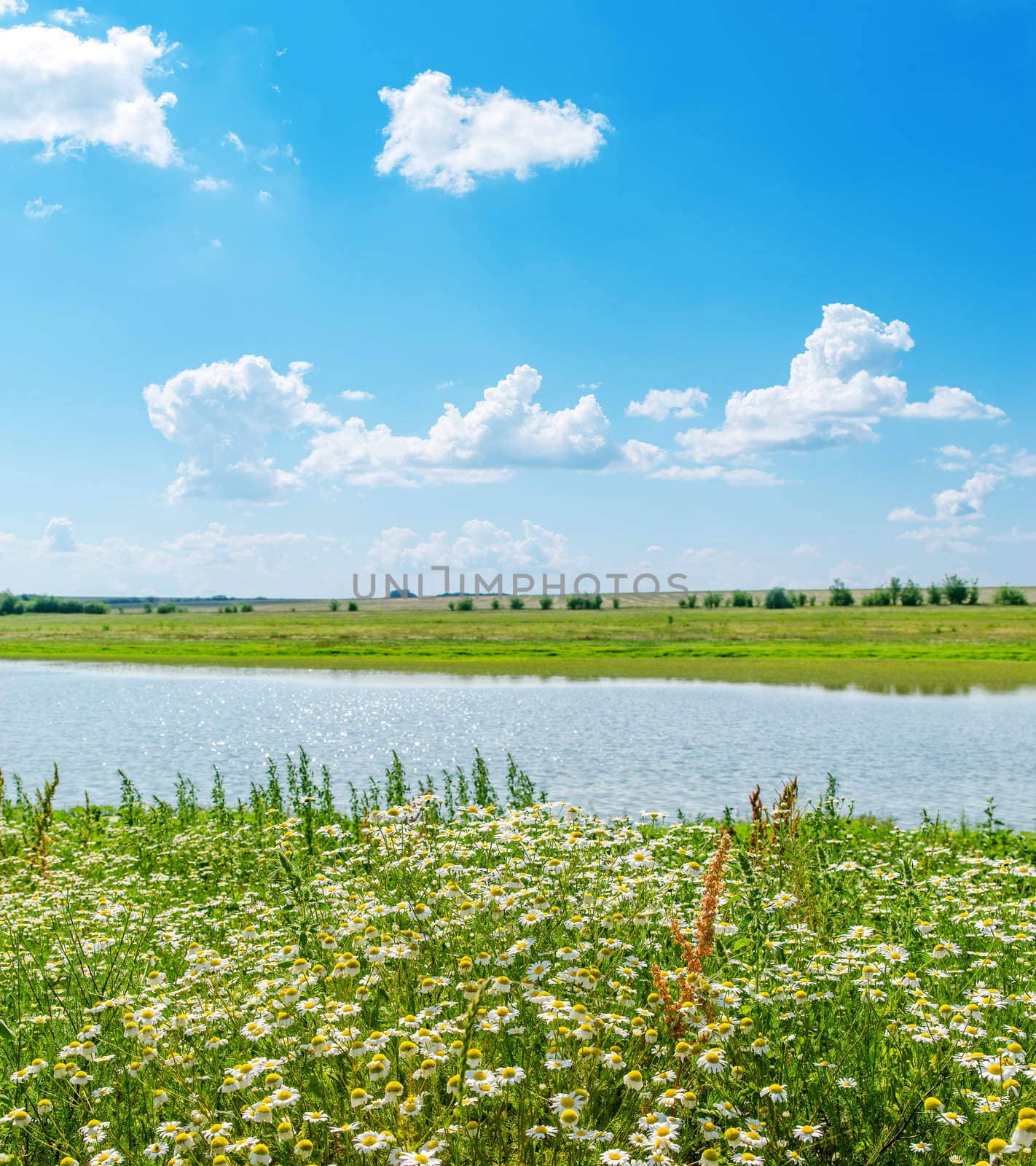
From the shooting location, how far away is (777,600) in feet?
545

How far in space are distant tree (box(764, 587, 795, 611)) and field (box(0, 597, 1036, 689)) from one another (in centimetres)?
3788

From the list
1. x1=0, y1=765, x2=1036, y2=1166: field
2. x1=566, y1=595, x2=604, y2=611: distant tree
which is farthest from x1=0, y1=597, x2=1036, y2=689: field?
x1=566, y1=595, x2=604, y2=611: distant tree

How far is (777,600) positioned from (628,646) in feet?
334

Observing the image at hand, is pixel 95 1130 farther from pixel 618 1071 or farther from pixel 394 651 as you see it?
pixel 394 651

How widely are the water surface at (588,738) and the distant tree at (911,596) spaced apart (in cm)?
12060

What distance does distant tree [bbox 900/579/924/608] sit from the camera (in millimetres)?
150500

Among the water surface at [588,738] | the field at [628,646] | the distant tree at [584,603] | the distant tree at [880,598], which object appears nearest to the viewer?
the water surface at [588,738]

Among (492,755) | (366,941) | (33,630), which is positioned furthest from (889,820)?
(33,630)

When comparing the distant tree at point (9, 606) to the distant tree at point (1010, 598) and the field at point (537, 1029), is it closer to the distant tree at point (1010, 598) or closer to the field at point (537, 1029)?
the distant tree at point (1010, 598)

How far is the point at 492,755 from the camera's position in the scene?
21.3 metres

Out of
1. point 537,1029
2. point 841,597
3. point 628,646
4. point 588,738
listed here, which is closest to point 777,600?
point 841,597

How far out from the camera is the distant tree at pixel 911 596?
5925 inches

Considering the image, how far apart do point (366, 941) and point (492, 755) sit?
1625 cm

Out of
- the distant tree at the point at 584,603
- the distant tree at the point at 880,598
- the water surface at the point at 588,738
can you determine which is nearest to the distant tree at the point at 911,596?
the distant tree at the point at 880,598
